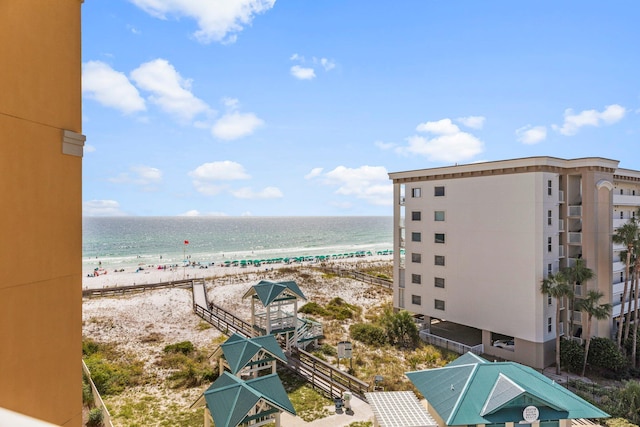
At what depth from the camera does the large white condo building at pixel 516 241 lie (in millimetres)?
21500

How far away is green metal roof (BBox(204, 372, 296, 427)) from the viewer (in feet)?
32.2

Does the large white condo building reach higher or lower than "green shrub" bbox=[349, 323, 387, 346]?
higher

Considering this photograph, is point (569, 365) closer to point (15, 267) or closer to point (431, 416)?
point (431, 416)

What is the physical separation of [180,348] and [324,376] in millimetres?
9556

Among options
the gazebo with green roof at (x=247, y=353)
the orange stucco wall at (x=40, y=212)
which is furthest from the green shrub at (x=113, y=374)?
the orange stucco wall at (x=40, y=212)

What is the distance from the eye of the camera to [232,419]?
970 centimetres

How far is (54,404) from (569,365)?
25.9 meters

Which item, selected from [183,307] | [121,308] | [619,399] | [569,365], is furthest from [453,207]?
[121,308]

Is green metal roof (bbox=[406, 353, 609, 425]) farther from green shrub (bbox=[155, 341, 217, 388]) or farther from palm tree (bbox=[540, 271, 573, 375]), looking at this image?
palm tree (bbox=[540, 271, 573, 375])

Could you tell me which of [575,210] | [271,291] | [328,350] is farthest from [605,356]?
[271,291]

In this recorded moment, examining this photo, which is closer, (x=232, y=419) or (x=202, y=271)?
(x=232, y=419)

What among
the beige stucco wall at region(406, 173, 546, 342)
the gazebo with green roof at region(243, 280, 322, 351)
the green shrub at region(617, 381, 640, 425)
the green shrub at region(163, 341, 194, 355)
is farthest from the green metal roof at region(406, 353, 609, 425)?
the green shrub at region(163, 341, 194, 355)

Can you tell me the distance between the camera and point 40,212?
4.11 meters

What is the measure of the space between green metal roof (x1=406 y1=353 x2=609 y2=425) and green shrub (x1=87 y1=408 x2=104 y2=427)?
11181 millimetres
